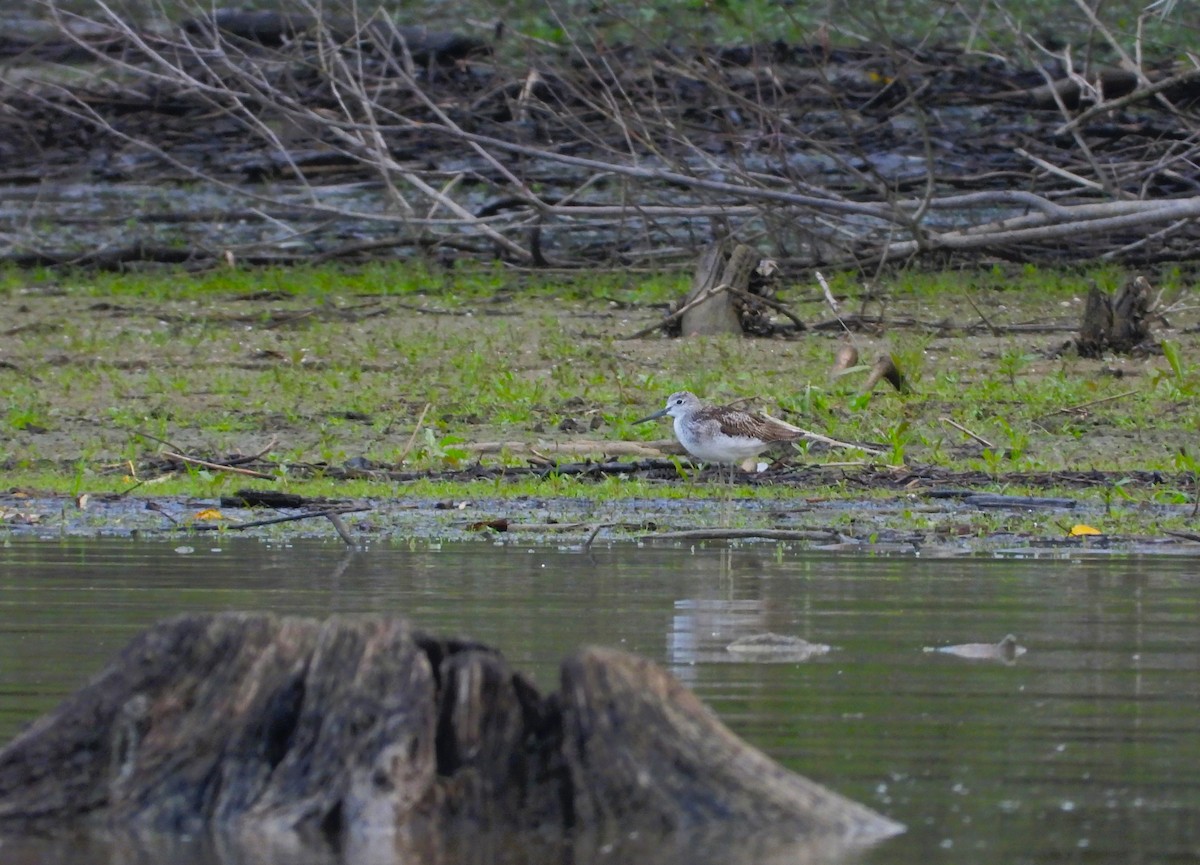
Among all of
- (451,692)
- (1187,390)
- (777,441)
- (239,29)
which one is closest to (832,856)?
(451,692)

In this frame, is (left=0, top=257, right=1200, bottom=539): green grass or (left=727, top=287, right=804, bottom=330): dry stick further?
(left=727, top=287, right=804, bottom=330): dry stick

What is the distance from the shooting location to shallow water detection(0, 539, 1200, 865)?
4414 millimetres

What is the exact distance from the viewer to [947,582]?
7.82 metres

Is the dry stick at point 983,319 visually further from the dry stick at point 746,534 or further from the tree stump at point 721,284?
the dry stick at point 746,534

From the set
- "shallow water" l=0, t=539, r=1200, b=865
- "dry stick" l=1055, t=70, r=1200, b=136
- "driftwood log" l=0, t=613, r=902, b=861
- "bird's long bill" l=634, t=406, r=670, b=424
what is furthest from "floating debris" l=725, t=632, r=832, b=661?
"dry stick" l=1055, t=70, r=1200, b=136

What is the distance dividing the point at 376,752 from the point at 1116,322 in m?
11.2

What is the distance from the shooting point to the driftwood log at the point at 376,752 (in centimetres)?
411

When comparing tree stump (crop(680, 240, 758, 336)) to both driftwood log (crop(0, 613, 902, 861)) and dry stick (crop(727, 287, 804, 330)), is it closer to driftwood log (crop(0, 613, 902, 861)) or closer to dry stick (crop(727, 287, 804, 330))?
dry stick (crop(727, 287, 804, 330))

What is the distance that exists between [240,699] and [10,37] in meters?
17.4

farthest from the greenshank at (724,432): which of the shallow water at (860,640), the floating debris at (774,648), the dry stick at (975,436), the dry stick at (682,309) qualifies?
the floating debris at (774,648)

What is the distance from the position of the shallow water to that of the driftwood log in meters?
0.42

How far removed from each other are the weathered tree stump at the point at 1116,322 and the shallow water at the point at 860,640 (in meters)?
6.04

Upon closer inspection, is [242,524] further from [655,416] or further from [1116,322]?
[1116,322]

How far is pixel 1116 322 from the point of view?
1453 centimetres
